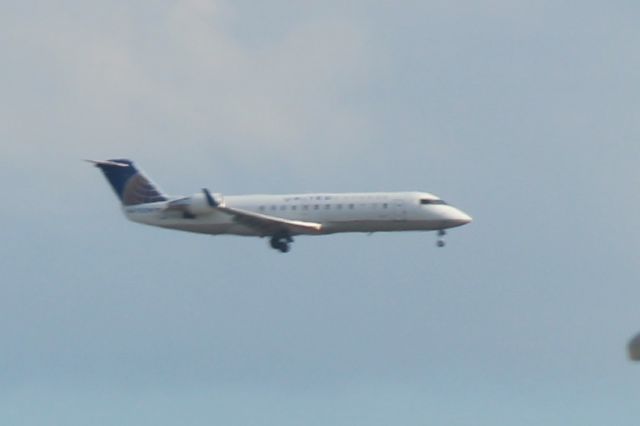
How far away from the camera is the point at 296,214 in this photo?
13825cm

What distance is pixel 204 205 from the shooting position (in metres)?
137

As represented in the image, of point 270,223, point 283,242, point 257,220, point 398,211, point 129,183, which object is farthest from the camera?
point 129,183

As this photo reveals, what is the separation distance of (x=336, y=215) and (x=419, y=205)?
638 cm

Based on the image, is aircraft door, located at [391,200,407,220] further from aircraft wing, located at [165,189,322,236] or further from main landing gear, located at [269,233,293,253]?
main landing gear, located at [269,233,293,253]

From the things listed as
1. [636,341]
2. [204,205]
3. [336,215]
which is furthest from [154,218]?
[636,341]

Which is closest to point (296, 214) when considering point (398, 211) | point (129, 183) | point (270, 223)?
point (270, 223)

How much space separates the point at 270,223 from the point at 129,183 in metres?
17.2

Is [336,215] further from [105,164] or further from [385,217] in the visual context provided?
[105,164]

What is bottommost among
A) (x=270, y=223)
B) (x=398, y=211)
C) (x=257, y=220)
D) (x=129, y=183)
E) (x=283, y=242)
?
(x=283, y=242)

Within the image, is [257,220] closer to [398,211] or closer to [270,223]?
[270,223]

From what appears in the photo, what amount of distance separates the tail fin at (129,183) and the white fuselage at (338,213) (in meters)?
4.10

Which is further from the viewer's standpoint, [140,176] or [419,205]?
[140,176]

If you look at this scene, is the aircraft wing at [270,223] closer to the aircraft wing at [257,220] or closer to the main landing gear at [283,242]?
the aircraft wing at [257,220]

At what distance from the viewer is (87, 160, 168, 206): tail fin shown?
14665 cm
